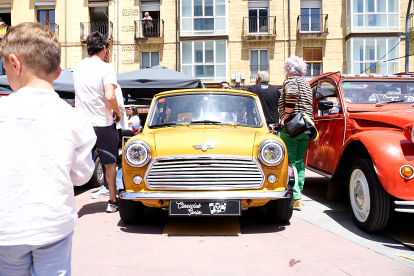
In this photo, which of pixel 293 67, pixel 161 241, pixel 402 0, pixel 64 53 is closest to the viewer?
pixel 161 241

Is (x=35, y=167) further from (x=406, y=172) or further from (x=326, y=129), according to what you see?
(x=326, y=129)

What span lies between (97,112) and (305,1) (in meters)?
23.5

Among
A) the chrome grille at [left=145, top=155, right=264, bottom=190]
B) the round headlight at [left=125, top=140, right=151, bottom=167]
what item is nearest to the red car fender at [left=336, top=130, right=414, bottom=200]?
the chrome grille at [left=145, top=155, right=264, bottom=190]

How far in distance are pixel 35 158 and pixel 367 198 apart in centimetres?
326

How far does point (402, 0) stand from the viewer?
77.8ft

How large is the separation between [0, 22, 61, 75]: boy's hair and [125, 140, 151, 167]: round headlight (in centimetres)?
225

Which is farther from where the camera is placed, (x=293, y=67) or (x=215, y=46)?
(x=215, y=46)

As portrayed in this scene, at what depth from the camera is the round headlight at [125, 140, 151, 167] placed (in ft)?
12.1

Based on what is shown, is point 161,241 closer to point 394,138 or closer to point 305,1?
Answer: point 394,138

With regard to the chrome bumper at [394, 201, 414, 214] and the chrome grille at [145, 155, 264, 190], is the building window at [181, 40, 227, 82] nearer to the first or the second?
the chrome grille at [145, 155, 264, 190]

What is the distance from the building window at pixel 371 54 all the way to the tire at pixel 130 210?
22588 mm

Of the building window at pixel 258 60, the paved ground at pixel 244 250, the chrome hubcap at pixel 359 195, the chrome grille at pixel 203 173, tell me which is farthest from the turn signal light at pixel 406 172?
the building window at pixel 258 60

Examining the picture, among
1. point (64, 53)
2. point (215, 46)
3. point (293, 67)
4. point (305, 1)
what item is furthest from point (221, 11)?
point (293, 67)

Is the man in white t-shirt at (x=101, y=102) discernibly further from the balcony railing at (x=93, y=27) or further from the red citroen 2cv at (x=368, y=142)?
the balcony railing at (x=93, y=27)
